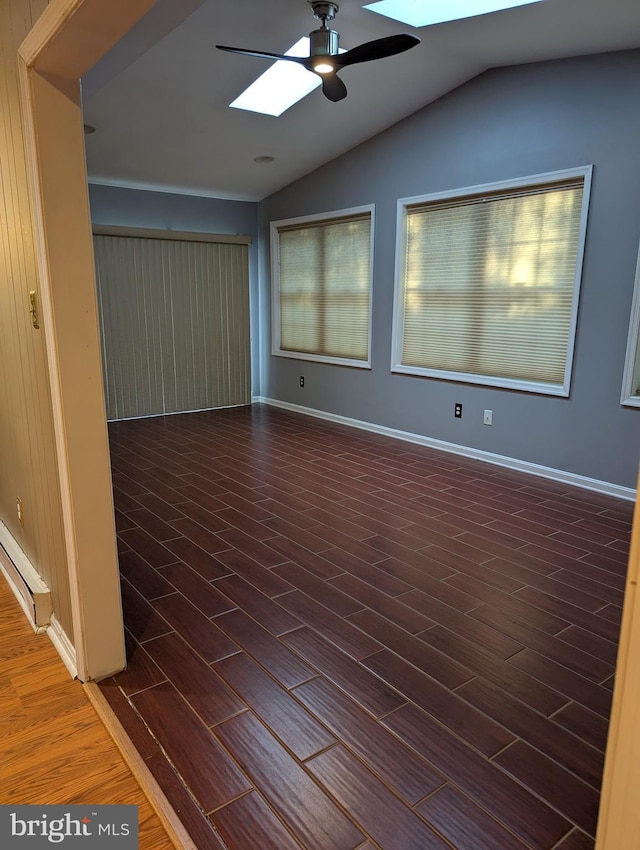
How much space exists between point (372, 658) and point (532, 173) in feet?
11.7

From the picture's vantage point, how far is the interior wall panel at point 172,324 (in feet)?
19.5

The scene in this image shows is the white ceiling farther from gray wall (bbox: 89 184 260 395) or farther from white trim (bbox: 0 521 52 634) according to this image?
white trim (bbox: 0 521 52 634)

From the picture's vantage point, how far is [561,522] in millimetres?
3408

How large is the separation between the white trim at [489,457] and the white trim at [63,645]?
3381 mm

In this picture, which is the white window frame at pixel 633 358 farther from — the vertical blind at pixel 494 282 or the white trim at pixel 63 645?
the white trim at pixel 63 645

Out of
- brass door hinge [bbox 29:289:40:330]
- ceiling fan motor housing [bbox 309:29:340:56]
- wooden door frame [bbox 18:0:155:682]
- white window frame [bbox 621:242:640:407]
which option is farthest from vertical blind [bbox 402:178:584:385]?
brass door hinge [bbox 29:289:40:330]

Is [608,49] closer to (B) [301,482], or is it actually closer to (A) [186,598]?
(B) [301,482]

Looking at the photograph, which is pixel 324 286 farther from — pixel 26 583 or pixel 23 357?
pixel 26 583

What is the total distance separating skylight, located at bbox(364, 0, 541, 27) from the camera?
3.21 metres

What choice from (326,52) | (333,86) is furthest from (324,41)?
(333,86)

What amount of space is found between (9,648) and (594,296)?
3.85 m

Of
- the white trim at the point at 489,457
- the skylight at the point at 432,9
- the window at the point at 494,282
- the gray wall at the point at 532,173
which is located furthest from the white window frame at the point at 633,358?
the skylight at the point at 432,9

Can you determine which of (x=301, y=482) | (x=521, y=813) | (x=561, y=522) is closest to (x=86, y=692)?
(x=521, y=813)

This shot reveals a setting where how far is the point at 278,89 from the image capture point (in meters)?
4.53
